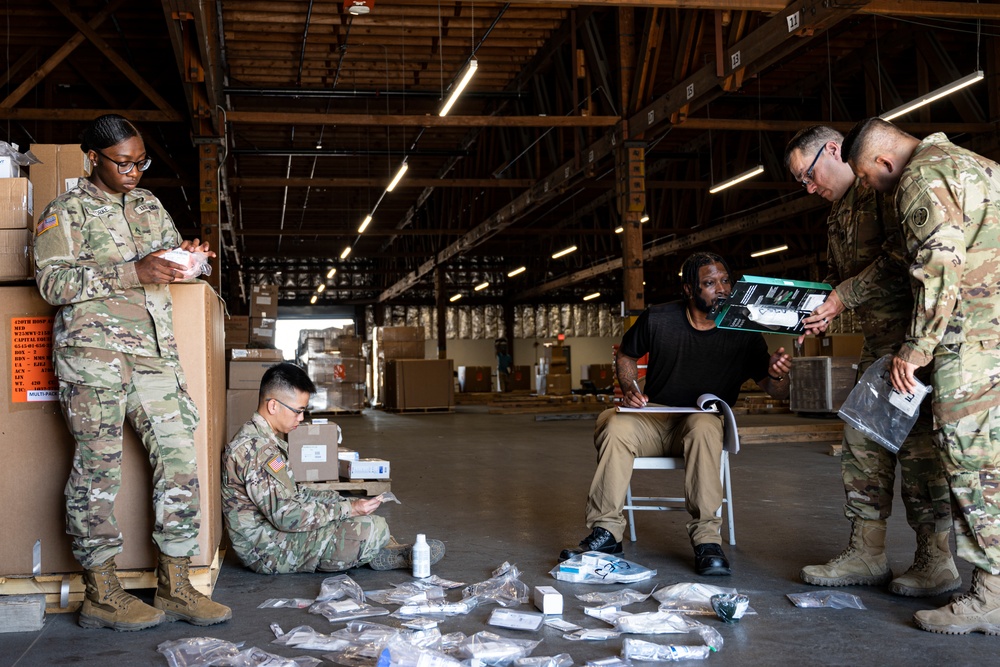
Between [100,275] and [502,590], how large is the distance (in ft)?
6.50

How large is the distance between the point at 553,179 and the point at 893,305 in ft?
36.7

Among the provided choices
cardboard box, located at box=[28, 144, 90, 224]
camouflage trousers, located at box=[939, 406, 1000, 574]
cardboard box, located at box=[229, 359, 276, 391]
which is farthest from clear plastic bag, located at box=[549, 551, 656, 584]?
cardboard box, located at box=[229, 359, 276, 391]

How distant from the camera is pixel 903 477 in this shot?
3.47 m

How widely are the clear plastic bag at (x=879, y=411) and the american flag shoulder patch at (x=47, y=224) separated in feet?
9.99

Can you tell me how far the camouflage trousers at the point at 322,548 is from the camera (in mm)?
3900

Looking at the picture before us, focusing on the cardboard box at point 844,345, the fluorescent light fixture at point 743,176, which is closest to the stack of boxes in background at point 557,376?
the cardboard box at point 844,345

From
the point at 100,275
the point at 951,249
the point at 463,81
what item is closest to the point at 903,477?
the point at 951,249

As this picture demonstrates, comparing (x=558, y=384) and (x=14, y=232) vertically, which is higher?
(x=14, y=232)

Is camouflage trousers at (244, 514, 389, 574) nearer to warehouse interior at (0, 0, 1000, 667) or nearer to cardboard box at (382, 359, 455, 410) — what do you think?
warehouse interior at (0, 0, 1000, 667)

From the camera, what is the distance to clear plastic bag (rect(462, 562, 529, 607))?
3422 mm

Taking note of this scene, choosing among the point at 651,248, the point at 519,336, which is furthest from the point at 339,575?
the point at 519,336

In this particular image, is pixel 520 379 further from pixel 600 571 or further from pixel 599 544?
pixel 600 571

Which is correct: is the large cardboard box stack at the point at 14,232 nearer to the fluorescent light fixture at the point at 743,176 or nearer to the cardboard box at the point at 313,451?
the cardboard box at the point at 313,451

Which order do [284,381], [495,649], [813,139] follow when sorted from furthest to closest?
1. [284,381]
2. [813,139]
3. [495,649]
